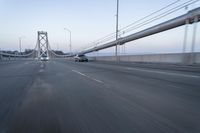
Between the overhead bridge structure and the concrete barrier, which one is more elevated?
the overhead bridge structure

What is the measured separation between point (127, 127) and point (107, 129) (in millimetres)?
396

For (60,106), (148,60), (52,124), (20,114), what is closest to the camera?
(52,124)

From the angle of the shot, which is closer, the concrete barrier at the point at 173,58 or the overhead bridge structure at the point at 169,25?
the concrete barrier at the point at 173,58

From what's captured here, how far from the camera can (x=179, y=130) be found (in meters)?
3.37

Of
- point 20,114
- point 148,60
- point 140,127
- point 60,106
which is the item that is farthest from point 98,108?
point 148,60

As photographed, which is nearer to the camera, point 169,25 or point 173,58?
point 173,58

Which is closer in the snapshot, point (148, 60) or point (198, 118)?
point (198, 118)

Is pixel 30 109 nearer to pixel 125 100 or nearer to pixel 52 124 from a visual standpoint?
pixel 52 124

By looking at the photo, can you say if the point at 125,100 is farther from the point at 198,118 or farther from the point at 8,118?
the point at 8,118

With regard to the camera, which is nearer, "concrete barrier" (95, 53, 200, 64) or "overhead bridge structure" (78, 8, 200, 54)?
"concrete barrier" (95, 53, 200, 64)

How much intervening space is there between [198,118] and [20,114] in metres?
4.12

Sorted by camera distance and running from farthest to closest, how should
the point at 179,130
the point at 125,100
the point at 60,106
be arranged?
the point at 125,100 < the point at 60,106 < the point at 179,130

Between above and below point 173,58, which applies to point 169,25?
above

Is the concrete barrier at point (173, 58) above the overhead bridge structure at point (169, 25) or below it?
below
